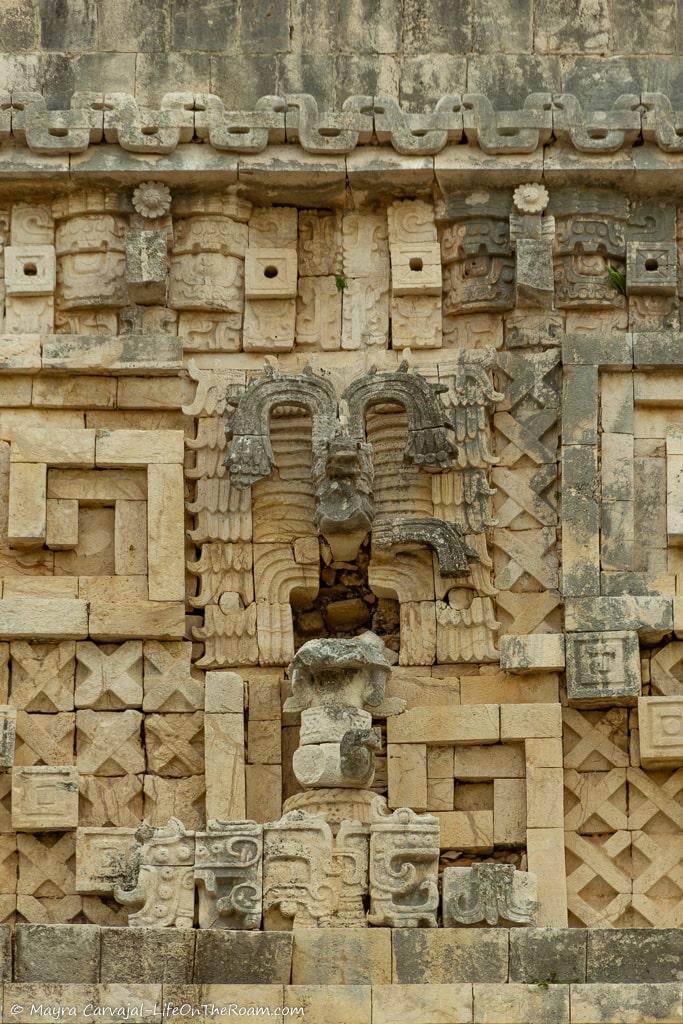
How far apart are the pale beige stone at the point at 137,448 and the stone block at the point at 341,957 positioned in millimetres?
3556

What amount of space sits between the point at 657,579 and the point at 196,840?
11.3 ft

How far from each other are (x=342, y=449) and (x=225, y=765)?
2045mm

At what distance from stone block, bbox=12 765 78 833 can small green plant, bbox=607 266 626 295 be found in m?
4.65

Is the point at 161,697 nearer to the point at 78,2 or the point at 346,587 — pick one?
the point at 346,587

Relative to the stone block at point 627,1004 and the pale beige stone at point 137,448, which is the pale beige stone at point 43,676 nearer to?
the pale beige stone at point 137,448

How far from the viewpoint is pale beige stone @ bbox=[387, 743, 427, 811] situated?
17547 millimetres

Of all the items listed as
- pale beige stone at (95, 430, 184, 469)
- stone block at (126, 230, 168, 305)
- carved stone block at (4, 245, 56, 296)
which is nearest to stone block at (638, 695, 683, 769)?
pale beige stone at (95, 430, 184, 469)

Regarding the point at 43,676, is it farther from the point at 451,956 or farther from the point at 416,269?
the point at 416,269

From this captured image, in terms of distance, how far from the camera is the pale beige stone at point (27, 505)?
59.1 feet

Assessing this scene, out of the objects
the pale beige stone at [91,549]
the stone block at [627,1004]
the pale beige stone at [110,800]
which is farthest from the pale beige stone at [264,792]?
the stone block at [627,1004]

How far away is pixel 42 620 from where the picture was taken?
58.5 feet

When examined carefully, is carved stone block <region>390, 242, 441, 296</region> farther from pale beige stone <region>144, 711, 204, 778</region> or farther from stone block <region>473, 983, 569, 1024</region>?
stone block <region>473, 983, 569, 1024</region>

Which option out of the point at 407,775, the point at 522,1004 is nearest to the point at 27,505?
the point at 407,775

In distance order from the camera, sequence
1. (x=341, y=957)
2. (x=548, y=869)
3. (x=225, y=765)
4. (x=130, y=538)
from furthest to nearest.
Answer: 1. (x=130, y=538)
2. (x=225, y=765)
3. (x=548, y=869)
4. (x=341, y=957)
